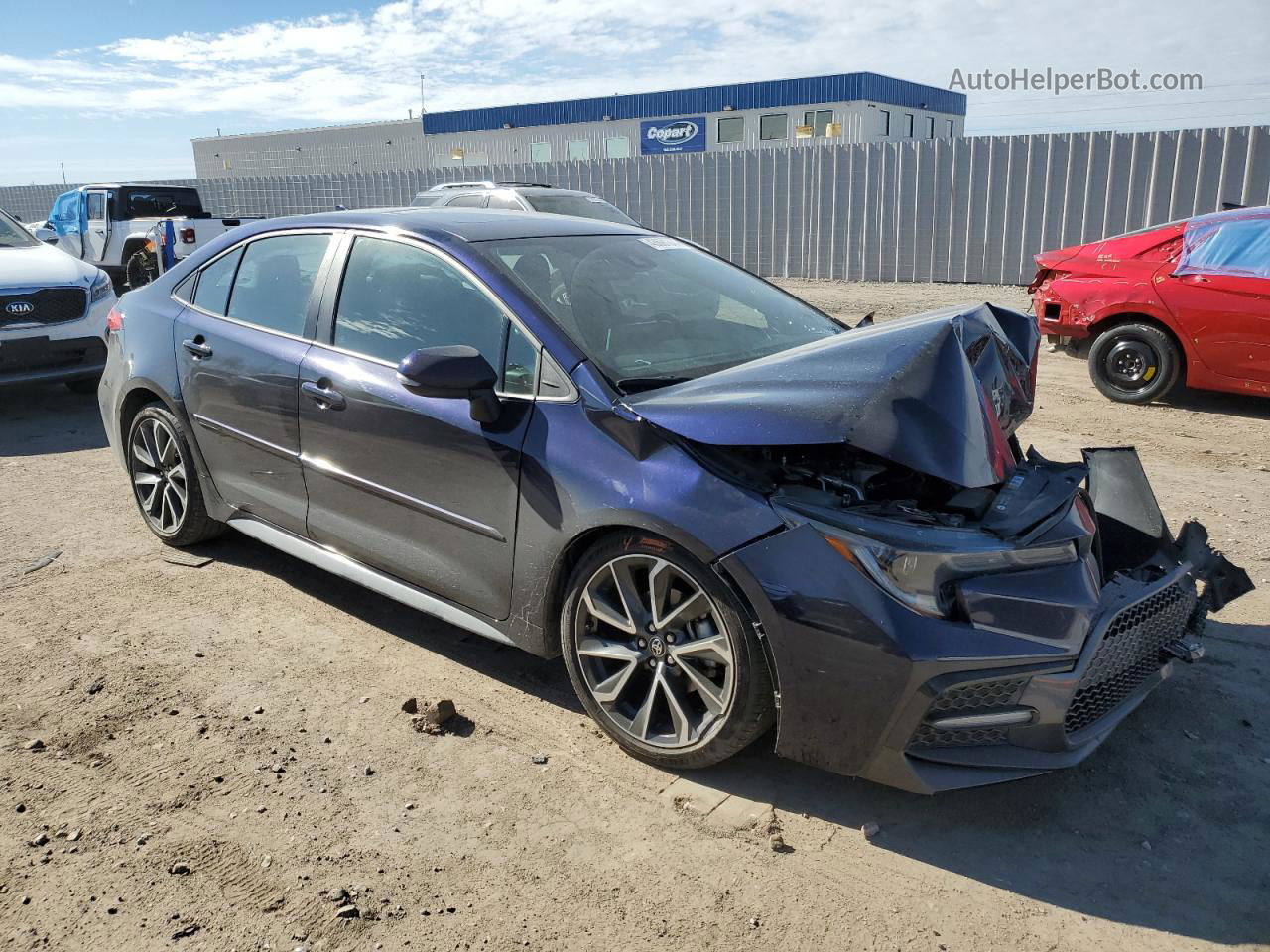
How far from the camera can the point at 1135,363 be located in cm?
792

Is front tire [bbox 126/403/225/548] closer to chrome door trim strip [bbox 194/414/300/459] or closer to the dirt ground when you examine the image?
chrome door trim strip [bbox 194/414/300/459]

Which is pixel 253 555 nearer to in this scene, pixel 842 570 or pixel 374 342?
pixel 374 342

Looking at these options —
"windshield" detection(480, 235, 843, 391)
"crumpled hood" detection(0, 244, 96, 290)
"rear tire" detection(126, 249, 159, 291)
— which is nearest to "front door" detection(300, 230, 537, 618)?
"windshield" detection(480, 235, 843, 391)

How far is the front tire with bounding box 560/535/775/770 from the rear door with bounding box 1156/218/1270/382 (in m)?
6.11

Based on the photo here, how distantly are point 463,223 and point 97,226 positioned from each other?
14720 mm

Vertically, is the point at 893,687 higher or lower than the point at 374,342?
lower

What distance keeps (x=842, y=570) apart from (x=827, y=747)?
51cm

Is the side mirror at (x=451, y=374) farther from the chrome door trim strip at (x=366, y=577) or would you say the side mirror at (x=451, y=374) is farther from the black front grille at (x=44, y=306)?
the black front grille at (x=44, y=306)

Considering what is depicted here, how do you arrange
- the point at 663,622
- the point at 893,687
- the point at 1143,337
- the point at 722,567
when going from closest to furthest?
1. the point at 893,687
2. the point at 722,567
3. the point at 663,622
4. the point at 1143,337

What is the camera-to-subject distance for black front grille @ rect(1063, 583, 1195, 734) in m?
2.76

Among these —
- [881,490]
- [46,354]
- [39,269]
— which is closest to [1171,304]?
[881,490]

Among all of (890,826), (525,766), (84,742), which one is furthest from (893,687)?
(84,742)

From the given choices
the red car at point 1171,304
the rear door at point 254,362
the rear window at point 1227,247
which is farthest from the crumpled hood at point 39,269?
the rear window at point 1227,247

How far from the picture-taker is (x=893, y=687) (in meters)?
2.54
